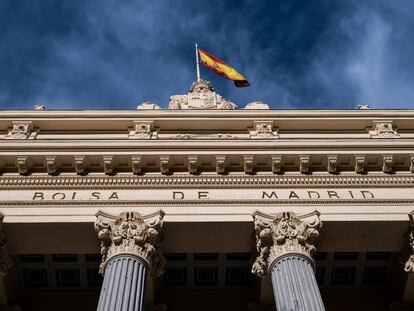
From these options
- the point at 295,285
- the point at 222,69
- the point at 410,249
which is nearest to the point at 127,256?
the point at 295,285

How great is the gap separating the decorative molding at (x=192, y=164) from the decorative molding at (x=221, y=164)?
772 millimetres

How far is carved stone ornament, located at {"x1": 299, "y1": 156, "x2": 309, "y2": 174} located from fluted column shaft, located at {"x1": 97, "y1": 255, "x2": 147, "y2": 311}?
7.07m

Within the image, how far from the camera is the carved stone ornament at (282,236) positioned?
1722 cm

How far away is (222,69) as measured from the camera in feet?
107

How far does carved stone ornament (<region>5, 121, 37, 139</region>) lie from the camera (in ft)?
75.1

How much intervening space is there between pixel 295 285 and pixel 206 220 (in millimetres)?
3989

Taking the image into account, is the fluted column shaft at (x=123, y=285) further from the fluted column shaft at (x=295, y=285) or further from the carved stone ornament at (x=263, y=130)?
the carved stone ornament at (x=263, y=130)

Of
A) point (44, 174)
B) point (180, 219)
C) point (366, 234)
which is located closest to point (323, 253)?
point (366, 234)

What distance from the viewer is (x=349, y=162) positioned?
20.5 metres

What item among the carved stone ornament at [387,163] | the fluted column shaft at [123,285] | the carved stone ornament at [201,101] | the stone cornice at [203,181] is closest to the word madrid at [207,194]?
the stone cornice at [203,181]

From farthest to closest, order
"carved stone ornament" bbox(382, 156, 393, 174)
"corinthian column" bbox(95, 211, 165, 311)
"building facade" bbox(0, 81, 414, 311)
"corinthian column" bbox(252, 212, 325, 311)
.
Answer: "carved stone ornament" bbox(382, 156, 393, 174)
"building facade" bbox(0, 81, 414, 311)
"corinthian column" bbox(252, 212, 325, 311)
"corinthian column" bbox(95, 211, 165, 311)

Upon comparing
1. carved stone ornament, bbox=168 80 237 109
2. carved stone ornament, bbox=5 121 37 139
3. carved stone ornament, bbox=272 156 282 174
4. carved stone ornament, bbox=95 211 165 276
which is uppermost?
carved stone ornament, bbox=168 80 237 109

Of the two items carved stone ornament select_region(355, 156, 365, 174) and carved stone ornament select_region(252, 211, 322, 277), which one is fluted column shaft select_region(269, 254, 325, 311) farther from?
carved stone ornament select_region(355, 156, 365, 174)

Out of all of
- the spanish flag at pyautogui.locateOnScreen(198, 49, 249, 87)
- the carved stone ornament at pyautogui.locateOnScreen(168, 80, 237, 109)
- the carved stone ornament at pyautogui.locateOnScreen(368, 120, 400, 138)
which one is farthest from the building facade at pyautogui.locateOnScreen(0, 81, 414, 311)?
the spanish flag at pyautogui.locateOnScreen(198, 49, 249, 87)
